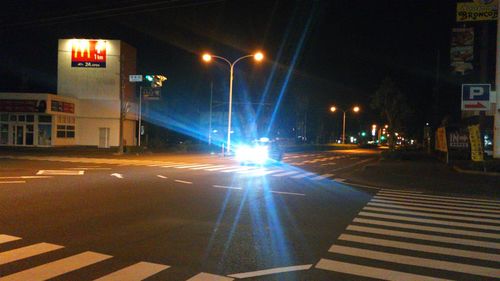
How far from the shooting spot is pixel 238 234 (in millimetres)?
8680

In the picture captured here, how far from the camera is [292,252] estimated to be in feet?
24.3

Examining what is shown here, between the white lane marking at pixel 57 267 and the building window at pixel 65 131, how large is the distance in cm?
4368

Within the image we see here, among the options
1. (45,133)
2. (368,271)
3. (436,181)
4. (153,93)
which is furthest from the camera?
(153,93)

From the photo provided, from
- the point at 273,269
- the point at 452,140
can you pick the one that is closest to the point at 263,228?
the point at 273,269

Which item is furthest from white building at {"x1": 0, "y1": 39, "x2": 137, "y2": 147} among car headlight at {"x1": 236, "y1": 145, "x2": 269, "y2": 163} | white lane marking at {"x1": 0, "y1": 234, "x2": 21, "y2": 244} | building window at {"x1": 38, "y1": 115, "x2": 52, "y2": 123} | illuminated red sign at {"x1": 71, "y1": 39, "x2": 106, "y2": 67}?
white lane marking at {"x1": 0, "y1": 234, "x2": 21, "y2": 244}

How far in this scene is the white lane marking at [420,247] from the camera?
24.2ft

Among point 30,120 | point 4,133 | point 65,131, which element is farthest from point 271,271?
point 4,133

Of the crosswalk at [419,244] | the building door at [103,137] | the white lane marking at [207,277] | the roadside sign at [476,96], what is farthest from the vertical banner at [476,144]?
the building door at [103,137]

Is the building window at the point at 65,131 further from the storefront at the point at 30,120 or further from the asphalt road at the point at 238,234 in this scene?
the asphalt road at the point at 238,234

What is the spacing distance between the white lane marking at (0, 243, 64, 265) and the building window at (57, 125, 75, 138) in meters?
42.9

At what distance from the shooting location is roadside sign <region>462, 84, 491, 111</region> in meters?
22.0

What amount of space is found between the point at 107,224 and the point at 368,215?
19.6 ft

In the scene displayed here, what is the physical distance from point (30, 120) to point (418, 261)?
152ft

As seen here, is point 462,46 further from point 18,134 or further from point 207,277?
point 18,134
